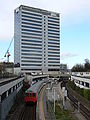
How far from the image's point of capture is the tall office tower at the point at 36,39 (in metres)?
152

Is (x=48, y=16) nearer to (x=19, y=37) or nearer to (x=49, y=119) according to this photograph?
(x=19, y=37)

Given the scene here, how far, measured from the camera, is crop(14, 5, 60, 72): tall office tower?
152375 millimetres

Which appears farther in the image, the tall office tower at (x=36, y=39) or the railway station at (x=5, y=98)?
the tall office tower at (x=36, y=39)

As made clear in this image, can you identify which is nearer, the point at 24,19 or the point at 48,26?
the point at 24,19

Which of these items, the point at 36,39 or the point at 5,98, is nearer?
the point at 5,98

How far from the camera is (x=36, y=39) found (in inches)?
6299

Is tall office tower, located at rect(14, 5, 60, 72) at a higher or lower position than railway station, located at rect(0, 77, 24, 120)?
higher

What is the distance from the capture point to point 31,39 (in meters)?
156

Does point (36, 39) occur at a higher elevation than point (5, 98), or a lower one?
higher

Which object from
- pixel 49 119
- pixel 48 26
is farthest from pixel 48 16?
pixel 49 119

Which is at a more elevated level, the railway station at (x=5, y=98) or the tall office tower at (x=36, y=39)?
the tall office tower at (x=36, y=39)

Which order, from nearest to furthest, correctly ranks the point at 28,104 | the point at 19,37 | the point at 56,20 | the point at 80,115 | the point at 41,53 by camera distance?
the point at 80,115 → the point at 28,104 → the point at 19,37 → the point at 41,53 → the point at 56,20

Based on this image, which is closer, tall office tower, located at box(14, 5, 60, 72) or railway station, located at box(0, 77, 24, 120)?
railway station, located at box(0, 77, 24, 120)

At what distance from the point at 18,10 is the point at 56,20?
37.4 m
